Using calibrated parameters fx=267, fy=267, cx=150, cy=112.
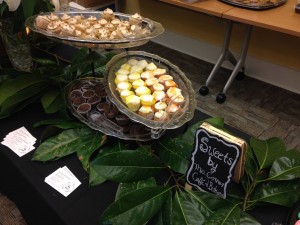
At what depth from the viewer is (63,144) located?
0.87 metres

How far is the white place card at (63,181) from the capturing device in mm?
769

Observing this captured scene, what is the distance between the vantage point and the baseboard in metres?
2.42

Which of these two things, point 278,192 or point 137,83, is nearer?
point 278,192

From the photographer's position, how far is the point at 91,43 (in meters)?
0.88

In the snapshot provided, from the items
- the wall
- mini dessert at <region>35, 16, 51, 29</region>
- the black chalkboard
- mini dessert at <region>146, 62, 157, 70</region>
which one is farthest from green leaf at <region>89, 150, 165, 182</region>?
the wall

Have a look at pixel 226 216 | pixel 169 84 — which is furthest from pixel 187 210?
pixel 169 84

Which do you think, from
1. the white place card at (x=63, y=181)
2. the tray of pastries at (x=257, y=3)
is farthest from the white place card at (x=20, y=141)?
the tray of pastries at (x=257, y=3)

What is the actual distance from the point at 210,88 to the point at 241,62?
0.35m

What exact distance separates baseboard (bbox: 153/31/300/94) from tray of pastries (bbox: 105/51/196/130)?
1864 mm

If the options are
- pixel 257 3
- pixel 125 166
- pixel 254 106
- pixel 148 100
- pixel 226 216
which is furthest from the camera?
pixel 254 106

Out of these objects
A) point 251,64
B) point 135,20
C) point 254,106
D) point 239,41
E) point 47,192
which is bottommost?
point 254,106

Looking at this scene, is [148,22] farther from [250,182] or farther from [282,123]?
[282,123]

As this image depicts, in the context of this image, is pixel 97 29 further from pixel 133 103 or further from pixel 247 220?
pixel 247 220

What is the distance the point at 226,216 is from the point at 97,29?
2.44ft
